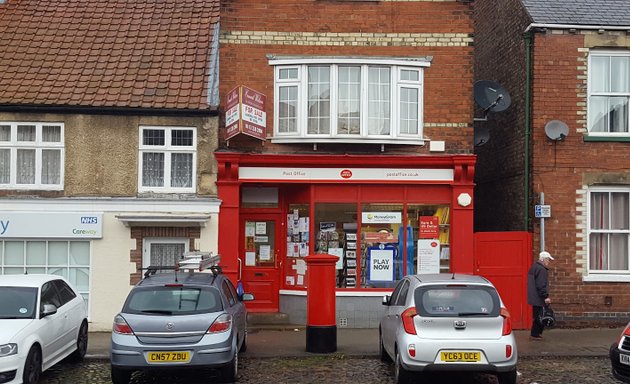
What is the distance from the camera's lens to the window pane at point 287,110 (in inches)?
635

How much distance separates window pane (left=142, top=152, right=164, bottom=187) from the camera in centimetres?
1606

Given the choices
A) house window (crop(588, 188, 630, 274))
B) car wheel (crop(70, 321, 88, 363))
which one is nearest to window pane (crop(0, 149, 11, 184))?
car wheel (crop(70, 321, 88, 363))

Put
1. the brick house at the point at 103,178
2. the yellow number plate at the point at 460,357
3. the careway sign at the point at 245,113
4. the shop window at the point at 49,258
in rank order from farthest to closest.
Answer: the shop window at the point at 49,258 < the brick house at the point at 103,178 < the careway sign at the point at 245,113 < the yellow number plate at the point at 460,357

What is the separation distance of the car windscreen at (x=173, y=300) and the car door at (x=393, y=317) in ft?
8.15

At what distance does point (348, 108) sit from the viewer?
628 inches

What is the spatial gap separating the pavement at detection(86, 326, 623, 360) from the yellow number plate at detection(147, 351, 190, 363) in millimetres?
2904

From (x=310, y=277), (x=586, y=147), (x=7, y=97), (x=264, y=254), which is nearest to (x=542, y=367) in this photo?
(x=310, y=277)

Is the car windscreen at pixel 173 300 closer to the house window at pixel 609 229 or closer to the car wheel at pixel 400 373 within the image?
the car wheel at pixel 400 373

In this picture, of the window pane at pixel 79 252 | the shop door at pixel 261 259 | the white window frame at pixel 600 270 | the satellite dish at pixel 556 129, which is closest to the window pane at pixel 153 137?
the window pane at pixel 79 252

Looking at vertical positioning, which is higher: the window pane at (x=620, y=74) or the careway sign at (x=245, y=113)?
the window pane at (x=620, y=74)

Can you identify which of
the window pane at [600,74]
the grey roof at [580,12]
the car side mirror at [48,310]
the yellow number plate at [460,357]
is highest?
the grey roof at [580,12]

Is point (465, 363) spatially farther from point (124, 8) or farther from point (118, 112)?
point (124, 8)

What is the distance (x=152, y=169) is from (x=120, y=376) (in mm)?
6523

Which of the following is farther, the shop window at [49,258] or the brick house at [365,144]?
the brick house at [365,144]
